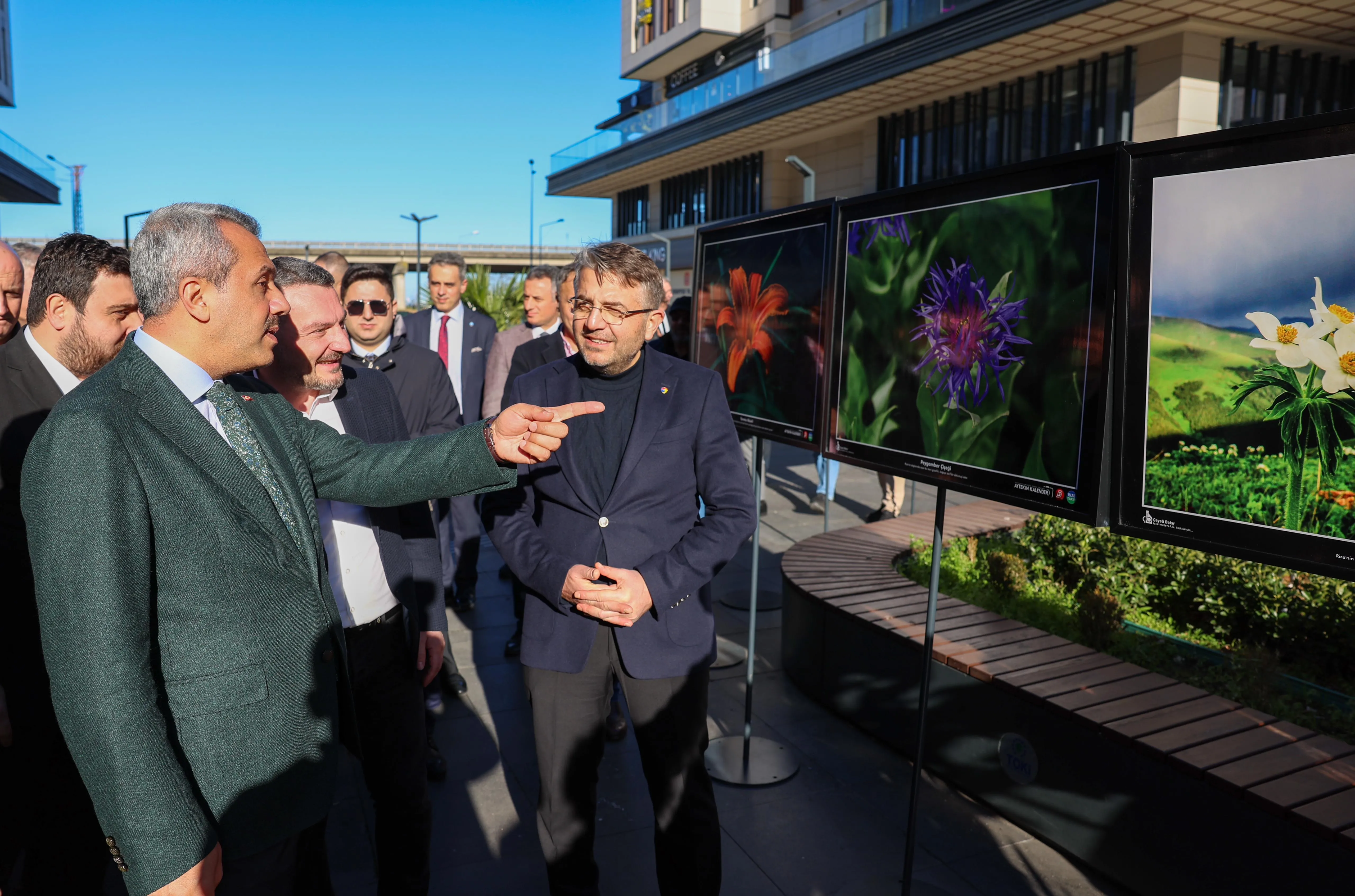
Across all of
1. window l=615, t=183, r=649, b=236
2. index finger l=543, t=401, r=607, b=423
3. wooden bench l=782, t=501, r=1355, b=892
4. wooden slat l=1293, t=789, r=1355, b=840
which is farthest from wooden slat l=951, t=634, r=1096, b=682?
window l=615, t=183, r=649, b=236

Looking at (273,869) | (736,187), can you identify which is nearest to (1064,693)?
(273,869)

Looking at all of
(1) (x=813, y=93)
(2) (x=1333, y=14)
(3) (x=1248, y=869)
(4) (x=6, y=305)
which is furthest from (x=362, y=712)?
(1) (x=813, y=93)

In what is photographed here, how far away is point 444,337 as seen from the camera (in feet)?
21.0

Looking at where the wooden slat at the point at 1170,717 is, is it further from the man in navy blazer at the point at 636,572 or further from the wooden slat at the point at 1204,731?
the man in navy blazer at the point at 636,572

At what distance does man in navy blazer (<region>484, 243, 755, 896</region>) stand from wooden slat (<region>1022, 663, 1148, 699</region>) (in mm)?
1302

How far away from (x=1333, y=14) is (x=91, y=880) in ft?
54.4

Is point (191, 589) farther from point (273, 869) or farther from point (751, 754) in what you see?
point (751, 754)

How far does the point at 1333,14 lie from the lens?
12547 millimetres

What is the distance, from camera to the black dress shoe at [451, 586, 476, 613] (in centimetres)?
607

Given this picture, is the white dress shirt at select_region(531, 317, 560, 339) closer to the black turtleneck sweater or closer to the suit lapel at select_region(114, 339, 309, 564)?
the black turtleneck sweater

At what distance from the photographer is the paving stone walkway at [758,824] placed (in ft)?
10.2

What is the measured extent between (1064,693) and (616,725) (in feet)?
6.72

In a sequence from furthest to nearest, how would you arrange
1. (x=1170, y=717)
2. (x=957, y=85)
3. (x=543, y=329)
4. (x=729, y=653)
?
(x=957, y=85) < (x=543, y=329) < (x=729, y=653) < (x=1170, y=717)

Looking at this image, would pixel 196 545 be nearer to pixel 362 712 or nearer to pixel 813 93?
pixel 362 712
